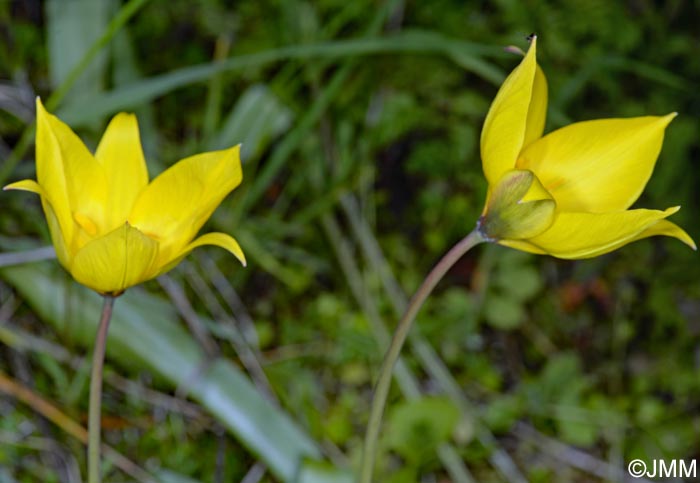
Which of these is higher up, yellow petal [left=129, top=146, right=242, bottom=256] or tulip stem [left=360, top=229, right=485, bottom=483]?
yellow petal [left=129, top=146, right=242, bottom=256]

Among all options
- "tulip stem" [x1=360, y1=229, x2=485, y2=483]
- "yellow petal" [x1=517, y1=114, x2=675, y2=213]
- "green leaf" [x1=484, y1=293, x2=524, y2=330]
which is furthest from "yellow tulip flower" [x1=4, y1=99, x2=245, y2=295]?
"green leaf" [x1=484, y1=293, x2=524, y2=330]

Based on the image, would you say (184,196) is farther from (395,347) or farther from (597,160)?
(597,160)

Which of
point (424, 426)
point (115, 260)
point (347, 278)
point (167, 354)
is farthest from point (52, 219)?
point (347, 278)

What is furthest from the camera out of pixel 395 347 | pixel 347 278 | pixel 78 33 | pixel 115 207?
pixel 347 278

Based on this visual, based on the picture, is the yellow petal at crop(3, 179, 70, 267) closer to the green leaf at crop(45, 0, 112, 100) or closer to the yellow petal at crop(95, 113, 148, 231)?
the yellow petal at crop(95, 113, 148, 231)

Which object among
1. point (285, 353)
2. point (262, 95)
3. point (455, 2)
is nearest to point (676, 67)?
point (455, 2)

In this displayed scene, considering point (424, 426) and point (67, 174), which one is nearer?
point (67, 174)

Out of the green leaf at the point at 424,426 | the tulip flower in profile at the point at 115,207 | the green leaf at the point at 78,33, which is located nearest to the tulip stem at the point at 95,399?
the tulip flower in profile at the point at 115,207

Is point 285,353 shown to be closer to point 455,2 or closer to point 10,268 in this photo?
point 10,268
